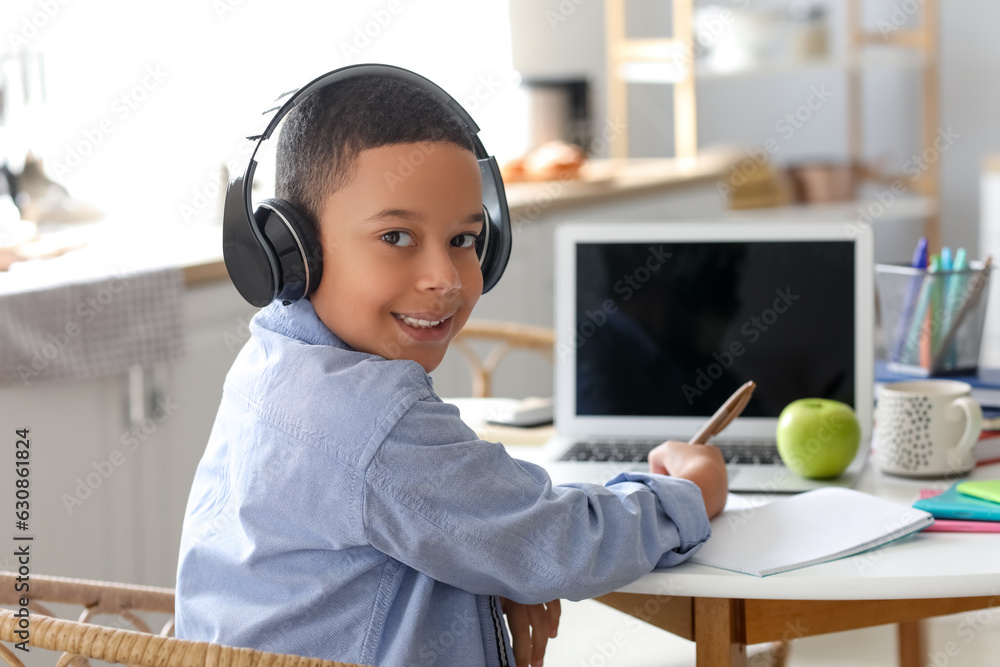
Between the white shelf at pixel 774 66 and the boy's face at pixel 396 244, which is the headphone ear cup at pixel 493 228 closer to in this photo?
the boy's face at pixel 396 244

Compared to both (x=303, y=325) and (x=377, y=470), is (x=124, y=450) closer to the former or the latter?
(x=303, y=325)

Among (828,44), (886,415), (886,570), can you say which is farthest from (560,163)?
(886,570)

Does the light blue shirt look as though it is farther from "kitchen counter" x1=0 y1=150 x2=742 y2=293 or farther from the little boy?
"kitchen counter" x1=0 y1=150 x2=742 y2=293

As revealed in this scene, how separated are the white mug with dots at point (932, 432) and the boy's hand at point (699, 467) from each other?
0.22 meters

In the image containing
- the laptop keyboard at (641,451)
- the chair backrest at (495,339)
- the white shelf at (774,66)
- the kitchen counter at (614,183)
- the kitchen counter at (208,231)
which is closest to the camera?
the laptop keyboard at (641,451)

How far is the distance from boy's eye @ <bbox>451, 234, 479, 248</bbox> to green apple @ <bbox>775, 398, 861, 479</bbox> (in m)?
0.45

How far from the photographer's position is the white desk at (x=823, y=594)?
897 mm

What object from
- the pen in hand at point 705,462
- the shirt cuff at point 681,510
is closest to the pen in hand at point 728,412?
the pen in hand at point 705,462

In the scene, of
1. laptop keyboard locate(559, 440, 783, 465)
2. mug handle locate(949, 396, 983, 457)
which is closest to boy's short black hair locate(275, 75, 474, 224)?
laptop keyboard locate(559, 440, 783, 465)

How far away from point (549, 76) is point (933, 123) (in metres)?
1.32

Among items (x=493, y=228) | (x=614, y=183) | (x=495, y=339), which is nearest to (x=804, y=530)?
(x=493, y=228)

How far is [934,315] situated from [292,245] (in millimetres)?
908

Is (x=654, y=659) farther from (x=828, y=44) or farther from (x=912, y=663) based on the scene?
(x=828, y=44)

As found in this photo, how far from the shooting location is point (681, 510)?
954 mm
